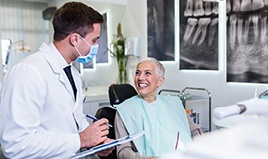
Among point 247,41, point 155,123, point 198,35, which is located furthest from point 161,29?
point 155,123

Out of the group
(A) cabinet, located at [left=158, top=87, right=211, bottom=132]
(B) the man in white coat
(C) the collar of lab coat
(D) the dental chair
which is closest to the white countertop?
(A) cabinet, located at [left=158, top=87, right=211, bottom=132]

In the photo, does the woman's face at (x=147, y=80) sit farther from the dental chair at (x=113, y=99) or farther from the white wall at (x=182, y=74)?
the white wall at (x=182, y=74)

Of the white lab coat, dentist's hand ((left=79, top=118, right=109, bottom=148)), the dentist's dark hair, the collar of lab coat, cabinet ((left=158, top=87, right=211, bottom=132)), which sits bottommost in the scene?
cabinet ((left=158, top=87, right=211, bottom=132))

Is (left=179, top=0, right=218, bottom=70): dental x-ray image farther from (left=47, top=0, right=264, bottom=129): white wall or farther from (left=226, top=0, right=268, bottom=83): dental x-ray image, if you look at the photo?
(left=226, top=0, right=268, bottom=83): dental x-ray image

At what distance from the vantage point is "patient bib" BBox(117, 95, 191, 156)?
6.09 ft

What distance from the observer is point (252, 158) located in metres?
0.42

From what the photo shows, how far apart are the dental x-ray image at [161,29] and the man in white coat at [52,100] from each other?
6.83ft

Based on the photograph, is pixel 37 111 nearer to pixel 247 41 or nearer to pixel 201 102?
pixel 247 41

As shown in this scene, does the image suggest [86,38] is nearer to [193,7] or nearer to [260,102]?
[260,102]

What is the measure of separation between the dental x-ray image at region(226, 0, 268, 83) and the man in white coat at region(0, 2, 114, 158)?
1.72m

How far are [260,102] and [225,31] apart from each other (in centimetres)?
247

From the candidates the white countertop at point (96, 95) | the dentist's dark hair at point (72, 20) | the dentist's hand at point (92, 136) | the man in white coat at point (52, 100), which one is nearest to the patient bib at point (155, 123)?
the man in white coat at point (52, 100)

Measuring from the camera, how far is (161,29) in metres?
3.60

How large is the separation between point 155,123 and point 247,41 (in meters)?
1.35
